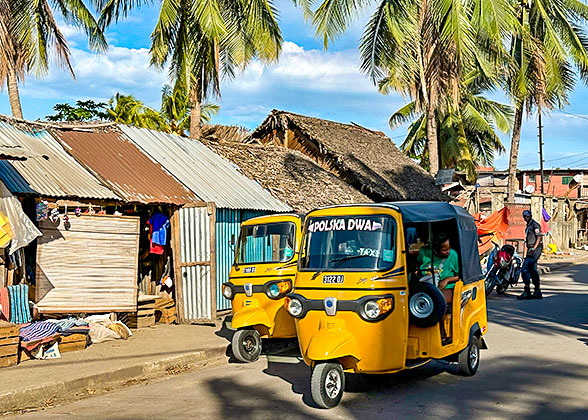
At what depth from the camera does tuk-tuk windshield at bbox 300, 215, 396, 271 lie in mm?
6855

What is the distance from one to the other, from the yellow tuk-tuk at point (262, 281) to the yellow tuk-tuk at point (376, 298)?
200 cm

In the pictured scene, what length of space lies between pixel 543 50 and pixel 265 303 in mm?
21232

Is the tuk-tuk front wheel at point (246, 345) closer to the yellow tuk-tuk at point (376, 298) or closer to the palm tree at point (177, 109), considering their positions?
the yellow tuk-tuk at point (376, 298)

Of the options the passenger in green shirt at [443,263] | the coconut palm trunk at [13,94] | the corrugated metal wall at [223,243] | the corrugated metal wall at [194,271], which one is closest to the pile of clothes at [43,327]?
the corrugated metal wall at [194,271]

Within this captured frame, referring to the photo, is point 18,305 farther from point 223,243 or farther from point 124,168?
point 223,243

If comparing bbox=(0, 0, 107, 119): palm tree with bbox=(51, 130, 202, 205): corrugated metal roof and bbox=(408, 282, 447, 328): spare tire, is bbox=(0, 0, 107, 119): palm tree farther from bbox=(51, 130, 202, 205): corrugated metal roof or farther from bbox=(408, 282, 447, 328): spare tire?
bbox=(408, 282, 447, 328): spare tire

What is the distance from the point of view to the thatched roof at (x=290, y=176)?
16.2 metres

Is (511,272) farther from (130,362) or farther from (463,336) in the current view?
(130,362)

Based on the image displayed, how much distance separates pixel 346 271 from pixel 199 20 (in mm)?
11104

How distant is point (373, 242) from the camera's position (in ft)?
22.7

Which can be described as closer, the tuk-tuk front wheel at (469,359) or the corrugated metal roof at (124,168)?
the tuk-tuk front wheel at (469,359)

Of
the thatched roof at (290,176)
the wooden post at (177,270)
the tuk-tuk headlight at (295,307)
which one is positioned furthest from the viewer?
the thatched roof at (290,176)

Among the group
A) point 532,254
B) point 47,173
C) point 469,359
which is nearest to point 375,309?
point 469,359

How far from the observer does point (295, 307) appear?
6988 mm
